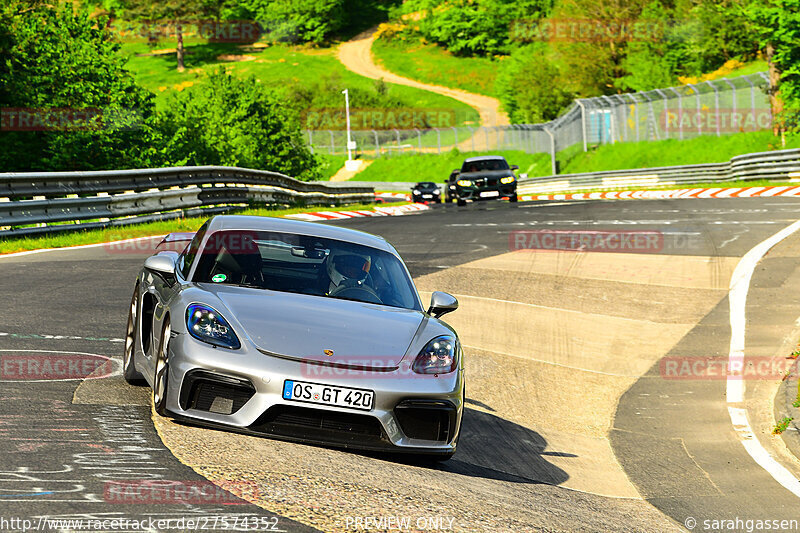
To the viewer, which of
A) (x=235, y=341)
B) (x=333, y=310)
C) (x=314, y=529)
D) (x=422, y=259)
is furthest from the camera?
(x=422, y=259)

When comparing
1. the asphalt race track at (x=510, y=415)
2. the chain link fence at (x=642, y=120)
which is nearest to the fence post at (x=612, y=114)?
the chain link fence at (x=642, y=120)

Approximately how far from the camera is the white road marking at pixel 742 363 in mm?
7359

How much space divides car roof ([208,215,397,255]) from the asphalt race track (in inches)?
52.5

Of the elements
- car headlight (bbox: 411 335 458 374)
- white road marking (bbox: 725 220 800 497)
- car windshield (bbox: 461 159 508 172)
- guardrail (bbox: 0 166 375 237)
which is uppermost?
car headlight (bbox: 411 335 458 374)

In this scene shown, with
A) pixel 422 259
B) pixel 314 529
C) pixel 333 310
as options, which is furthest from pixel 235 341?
pixel 422 259

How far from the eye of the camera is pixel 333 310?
6.47m

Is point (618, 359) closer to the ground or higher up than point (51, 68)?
closer to the ground

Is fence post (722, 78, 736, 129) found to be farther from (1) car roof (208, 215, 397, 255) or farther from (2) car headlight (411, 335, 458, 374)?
(2) car headlight (411, 335, 458, 374)

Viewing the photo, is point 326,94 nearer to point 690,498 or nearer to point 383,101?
point 383,101

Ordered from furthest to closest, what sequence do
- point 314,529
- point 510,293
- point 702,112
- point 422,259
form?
point 702,112
point 422,259
point 510,293
point 314,529

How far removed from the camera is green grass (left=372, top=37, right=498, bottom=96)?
128 m

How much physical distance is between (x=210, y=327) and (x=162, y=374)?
1.32 ft

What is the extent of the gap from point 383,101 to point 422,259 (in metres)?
95.7

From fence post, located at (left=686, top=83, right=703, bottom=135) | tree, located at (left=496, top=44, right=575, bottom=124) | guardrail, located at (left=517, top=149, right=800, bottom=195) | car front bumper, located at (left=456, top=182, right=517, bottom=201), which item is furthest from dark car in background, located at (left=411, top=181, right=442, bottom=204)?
tree, located at (left=496, top=44, right=575, bottom=124)
